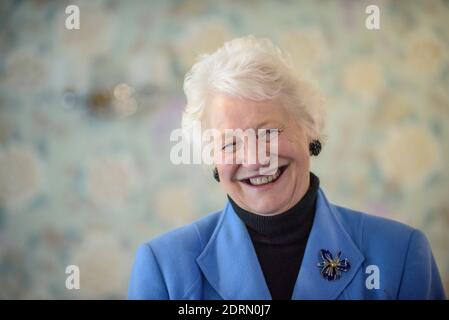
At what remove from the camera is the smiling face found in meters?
1.20

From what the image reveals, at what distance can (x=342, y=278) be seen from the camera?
1269 millimetres

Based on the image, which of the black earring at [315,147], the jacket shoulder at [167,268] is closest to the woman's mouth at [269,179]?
the black earring at [315,147]

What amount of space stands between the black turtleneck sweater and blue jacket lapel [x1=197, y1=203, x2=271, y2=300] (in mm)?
23

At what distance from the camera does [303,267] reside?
125cm

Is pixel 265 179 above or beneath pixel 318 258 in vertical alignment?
above

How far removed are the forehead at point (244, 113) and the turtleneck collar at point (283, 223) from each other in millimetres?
232

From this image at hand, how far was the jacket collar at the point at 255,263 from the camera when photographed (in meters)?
1.25

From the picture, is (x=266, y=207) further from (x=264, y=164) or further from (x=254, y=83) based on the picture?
(x=254, y=83)

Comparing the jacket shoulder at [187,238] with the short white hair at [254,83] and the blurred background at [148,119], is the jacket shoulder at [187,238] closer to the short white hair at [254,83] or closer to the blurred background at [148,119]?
the blurred background at [148,119]

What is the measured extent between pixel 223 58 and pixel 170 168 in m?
0.38

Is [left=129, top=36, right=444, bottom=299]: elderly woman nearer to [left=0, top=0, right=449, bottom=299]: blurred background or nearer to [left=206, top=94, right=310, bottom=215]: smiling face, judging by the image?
[left=206, top=94, right=310, bottom=215]: smiling face

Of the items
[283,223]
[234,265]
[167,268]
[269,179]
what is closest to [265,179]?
[269,179]

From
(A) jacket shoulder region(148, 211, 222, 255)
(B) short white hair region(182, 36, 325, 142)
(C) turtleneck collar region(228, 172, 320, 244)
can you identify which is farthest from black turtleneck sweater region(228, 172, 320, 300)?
(B) short white hair region(182, 36, 325, 142)

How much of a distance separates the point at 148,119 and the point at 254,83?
410 mm
